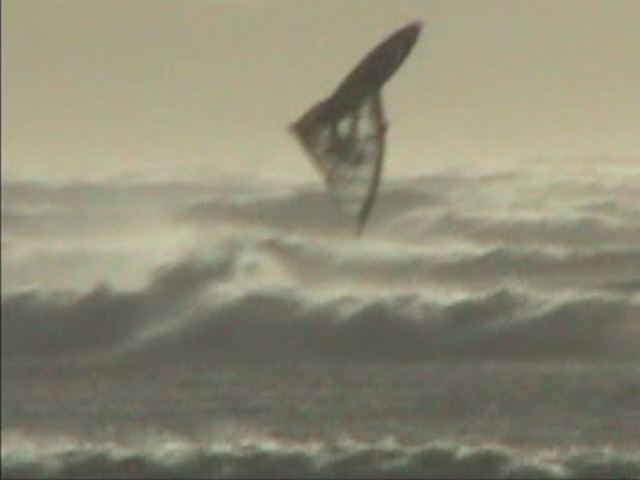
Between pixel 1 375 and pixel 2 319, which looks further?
pixel 1 375

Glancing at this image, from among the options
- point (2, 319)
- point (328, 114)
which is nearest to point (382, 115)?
point (328, 114)

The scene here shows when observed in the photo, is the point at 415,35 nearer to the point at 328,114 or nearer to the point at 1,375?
the point at 328,114

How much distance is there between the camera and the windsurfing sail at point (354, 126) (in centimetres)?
14262

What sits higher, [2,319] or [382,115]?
[382,115]

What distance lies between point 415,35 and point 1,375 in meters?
37.3

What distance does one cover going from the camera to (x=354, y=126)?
477 ft

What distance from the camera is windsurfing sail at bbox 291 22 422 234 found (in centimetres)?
14262

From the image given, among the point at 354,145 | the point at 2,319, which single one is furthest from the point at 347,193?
the point at 2,319

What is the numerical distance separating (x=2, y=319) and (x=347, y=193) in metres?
23.7

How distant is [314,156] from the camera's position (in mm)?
143625

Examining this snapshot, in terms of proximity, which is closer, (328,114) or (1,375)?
(328,114)

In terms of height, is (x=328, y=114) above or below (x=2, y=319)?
above

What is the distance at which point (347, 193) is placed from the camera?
14512 cm

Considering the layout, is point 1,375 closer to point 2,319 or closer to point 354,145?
point 2,319
